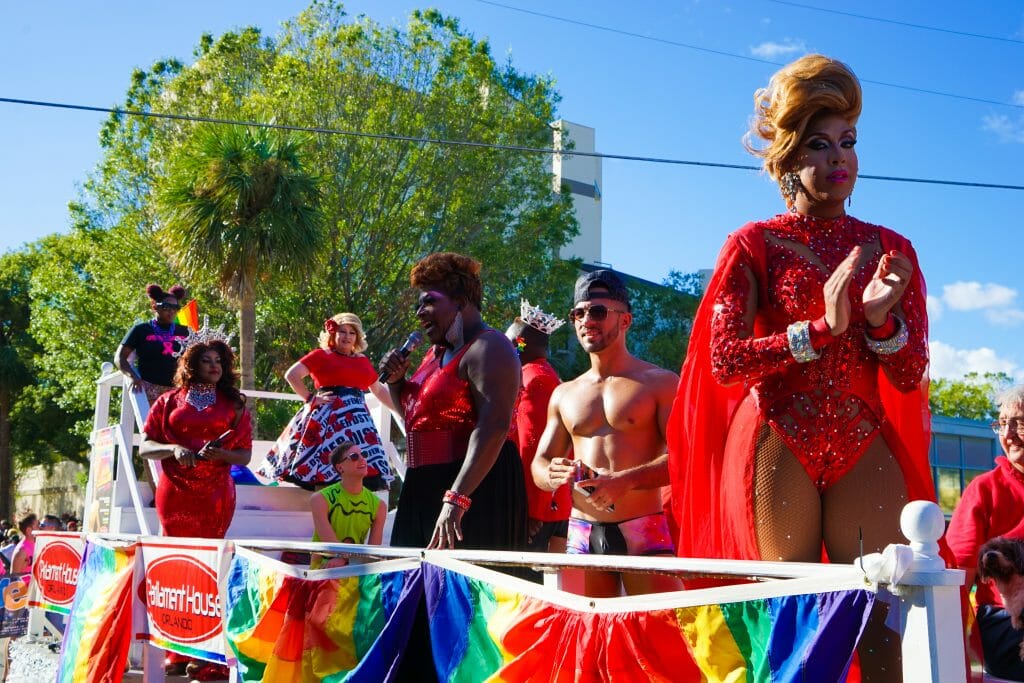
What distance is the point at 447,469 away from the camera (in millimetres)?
4273

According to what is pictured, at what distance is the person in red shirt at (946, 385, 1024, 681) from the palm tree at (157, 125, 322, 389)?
55.1 feet

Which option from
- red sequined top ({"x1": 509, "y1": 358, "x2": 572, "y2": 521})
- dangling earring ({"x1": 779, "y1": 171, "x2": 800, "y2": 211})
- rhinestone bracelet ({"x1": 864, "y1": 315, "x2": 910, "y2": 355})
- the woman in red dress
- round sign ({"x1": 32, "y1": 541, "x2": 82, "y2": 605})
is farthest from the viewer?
round sign ({"x1": 32, "y1": 541, "x2": 82, "y2": 605})

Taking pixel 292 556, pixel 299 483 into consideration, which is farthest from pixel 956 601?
pixel 299 483

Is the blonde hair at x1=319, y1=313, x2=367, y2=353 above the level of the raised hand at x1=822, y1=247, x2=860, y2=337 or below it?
above

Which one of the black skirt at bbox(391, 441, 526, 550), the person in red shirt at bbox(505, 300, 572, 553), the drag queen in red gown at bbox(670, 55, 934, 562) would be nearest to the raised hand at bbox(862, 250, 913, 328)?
the drag queen in red gown at bbox(670, 55, 934, 562)

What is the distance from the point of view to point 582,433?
4.34 m

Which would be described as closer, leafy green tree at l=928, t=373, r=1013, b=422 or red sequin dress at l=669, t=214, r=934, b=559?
red sequin dress at l=669, t=214, r=934, b=559

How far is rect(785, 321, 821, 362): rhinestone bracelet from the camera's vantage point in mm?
2484

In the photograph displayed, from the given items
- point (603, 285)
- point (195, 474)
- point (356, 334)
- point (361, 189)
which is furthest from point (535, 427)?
point (361, 189)

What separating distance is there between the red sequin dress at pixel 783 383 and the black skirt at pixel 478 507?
1.43 meters

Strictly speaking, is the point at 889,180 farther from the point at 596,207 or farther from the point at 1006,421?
the point at 596,207

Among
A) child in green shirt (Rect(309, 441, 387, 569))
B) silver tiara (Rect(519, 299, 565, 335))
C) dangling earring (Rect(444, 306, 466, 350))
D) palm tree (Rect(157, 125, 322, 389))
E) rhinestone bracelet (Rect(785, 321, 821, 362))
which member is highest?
palm tree (Rect(157, 125, 322, 389))

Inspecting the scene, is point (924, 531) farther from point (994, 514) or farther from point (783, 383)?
point (994, 514)

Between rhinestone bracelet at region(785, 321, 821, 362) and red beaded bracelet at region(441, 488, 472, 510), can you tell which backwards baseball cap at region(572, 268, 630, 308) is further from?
rhinestone bracelet at region(785, 321, 821, 362)
